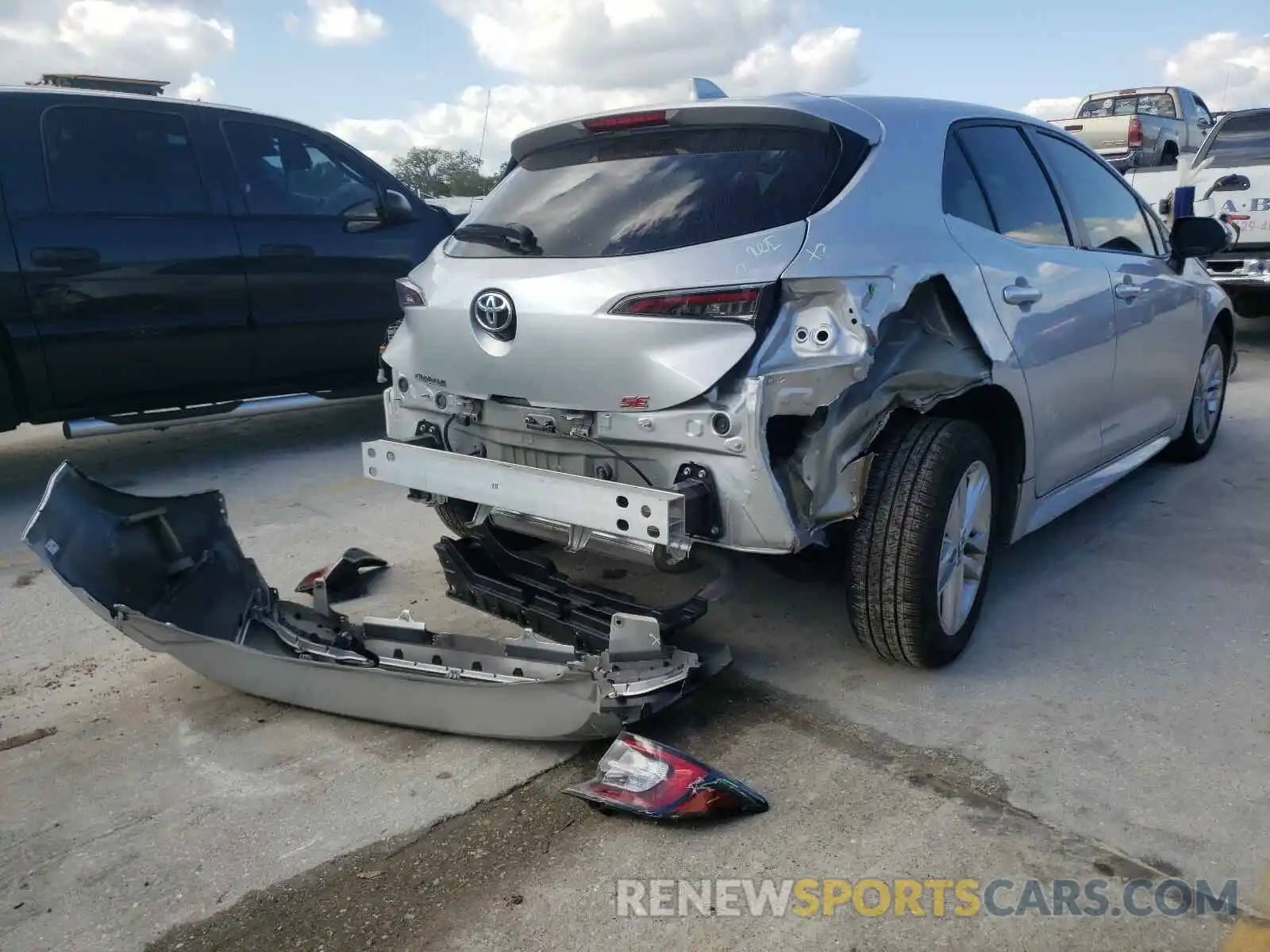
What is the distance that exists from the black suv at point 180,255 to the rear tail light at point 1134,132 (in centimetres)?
1220

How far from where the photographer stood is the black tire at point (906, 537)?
9.60ft

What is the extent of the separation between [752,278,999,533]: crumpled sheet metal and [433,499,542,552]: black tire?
1.26 m

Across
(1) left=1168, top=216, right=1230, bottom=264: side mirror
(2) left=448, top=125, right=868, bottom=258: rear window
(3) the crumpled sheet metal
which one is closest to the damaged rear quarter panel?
(3) the crumpled sheet metal

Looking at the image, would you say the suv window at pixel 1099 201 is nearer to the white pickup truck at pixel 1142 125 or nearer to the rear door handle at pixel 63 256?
the rear door handle at pixel 63 256

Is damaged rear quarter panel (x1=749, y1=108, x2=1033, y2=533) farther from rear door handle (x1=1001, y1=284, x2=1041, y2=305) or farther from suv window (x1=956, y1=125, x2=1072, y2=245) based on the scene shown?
suv window (x1=956, y1=125, x2=1072, y2=245)

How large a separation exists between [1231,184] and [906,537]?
323 inches

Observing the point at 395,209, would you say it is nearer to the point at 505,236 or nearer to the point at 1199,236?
the point at 505,236

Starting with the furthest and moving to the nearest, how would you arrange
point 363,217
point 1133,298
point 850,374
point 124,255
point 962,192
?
point 363,217
point 124,255
point 1133,298
point 962,192
point 850,374

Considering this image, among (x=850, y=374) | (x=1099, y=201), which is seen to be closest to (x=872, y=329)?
(x=850, y=374)

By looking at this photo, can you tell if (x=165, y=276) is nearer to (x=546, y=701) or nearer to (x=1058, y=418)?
(x=546, y=701)

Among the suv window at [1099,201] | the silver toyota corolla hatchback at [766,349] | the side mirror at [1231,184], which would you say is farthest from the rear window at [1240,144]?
the silver toyota corolla hatchback at [766,349]

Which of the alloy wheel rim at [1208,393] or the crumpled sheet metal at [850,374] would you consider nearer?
the crumpled sheet metal at [850,374]

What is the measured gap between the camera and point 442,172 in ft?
58.2

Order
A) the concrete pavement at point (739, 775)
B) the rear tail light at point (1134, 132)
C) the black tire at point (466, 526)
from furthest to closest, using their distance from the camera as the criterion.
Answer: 1. the rear tail light at point (1134, 132)
2. the black tire at point (466, 526)
3. the concrete pavement at point (739, 775)
